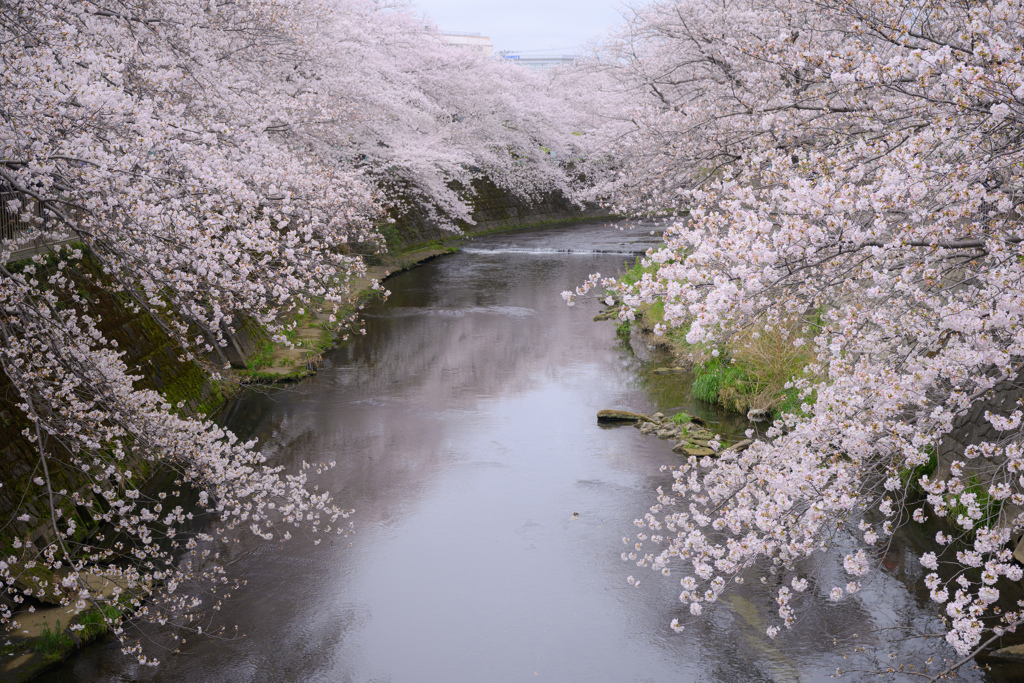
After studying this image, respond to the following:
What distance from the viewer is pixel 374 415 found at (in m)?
13.7

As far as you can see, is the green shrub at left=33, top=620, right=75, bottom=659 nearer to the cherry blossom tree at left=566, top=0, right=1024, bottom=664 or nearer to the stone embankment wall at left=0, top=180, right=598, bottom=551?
the stone embankment wall at left=0, top=180, right=598, bottom=551

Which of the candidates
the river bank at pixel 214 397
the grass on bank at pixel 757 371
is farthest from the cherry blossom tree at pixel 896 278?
the grass on bank at pixel 757 371

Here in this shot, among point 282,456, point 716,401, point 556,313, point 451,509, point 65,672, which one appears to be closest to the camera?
point 65,672

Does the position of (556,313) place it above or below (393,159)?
below

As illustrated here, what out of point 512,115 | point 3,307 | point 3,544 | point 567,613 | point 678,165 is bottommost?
point 567,613

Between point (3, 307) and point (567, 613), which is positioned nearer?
point (3, 307)

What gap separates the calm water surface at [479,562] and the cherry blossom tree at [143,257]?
712 mm

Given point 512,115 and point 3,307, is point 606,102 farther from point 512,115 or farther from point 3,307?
point 3,307

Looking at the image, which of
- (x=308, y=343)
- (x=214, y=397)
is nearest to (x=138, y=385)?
(x=214, y=397)

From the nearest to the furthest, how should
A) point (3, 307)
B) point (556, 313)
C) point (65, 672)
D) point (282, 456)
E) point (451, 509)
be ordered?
point (3, 307) → point (65, 672) → point (451, 509) → point (282, 456) → point (556, 313)

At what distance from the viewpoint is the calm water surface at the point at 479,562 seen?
6.99 meters

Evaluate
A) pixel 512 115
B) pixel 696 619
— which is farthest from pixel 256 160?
pixel 512 115

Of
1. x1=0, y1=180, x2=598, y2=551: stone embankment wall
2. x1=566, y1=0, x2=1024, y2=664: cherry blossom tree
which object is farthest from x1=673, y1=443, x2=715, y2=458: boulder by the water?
x1=0, y1=180, x2=598, y2=551: stone embankment wall

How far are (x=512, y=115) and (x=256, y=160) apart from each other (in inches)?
1037
